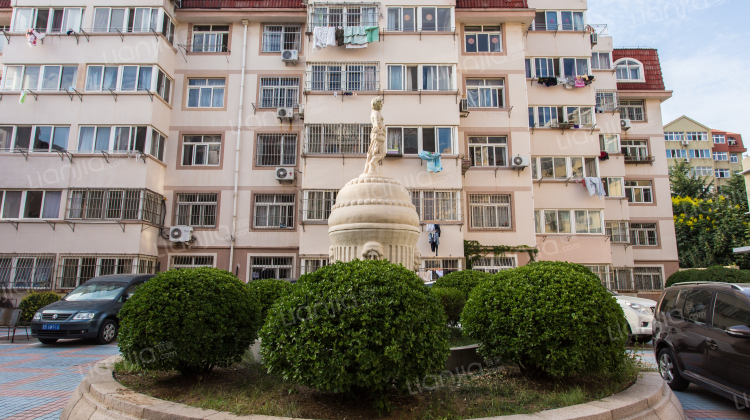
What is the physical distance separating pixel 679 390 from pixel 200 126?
20489 mm

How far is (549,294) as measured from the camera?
16.7 ft

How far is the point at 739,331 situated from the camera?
5172 millimetres

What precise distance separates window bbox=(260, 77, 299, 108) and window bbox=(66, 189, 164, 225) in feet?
22.8

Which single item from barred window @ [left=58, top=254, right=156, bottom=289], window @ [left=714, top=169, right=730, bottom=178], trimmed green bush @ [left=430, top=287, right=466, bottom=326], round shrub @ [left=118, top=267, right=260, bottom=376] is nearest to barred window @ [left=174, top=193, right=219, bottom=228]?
barred window @ [left=58, top=254, right=156, bottom=289]

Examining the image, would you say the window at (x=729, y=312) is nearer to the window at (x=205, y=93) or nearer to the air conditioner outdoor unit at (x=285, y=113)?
the air conditioner outdoor unit at (x=285, y=113)

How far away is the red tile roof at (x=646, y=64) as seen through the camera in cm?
2670

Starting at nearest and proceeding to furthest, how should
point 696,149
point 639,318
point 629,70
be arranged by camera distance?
point 639,318
point 629,70
point 696,149

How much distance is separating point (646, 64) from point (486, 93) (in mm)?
13074

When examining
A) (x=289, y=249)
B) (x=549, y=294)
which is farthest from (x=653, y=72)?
(x=549, y=294)

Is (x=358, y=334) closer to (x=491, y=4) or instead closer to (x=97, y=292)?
(x=97, y=292)

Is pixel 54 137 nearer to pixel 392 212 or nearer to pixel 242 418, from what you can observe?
pixel 392 212

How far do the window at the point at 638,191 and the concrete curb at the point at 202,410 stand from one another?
925 inches

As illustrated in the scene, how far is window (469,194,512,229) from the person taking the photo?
20.5 meters

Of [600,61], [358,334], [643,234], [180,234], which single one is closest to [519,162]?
[600,61]
